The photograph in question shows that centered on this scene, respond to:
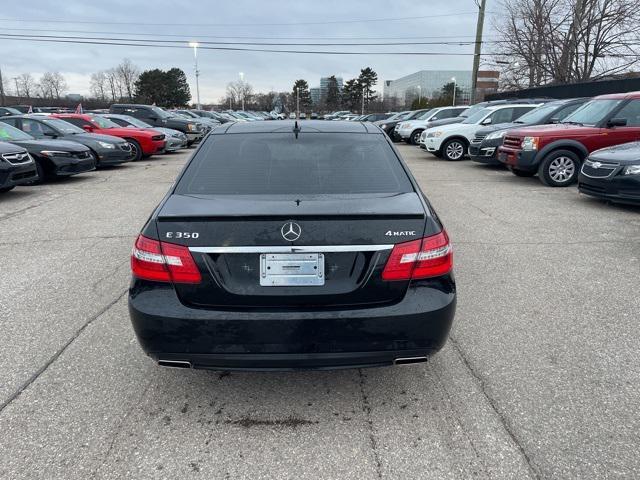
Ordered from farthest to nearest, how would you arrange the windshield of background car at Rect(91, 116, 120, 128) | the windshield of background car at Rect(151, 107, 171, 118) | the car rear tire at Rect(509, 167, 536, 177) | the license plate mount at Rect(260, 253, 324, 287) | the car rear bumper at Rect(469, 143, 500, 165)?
the windshield of background car at Rect(151, 107, 171, 118)
the windshield of background car at Rect(91, 116, 120, 128)
the car rear bumper at Rect(469, 143, 500, 165)
the car rear tire at Rect(509, 167, 536, 177)
the license plate mount at Rect(260, 253, 324, 287)

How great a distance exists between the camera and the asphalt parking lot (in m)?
2.40

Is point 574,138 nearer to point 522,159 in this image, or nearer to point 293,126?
point 522,159

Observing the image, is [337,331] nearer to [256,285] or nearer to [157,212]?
[256,285]

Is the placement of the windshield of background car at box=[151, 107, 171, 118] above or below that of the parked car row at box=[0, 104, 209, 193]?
above

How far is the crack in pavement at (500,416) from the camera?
92.9 inches

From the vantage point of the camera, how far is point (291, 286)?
8.18ft

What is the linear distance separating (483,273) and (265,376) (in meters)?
2.87

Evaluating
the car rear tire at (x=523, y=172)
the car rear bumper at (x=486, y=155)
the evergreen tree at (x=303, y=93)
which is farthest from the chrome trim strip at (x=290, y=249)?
the evergreen tree at (x=303, y=93)

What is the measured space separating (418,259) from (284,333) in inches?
31.1

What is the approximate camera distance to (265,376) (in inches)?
126

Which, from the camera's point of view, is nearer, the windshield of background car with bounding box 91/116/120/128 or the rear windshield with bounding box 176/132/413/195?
the rear windshield with bounding box 176/132/413/195

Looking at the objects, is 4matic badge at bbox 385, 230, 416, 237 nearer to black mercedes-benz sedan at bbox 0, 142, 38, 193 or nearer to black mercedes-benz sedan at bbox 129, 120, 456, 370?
black mercedes-benz sedan at bbox 129, 120, 456, 370

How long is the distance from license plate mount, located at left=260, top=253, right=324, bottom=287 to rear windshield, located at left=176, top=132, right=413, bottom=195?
0.55 metres

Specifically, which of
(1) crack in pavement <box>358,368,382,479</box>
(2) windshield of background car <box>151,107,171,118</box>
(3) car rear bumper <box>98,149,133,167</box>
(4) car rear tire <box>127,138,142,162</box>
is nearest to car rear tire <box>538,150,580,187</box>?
(1) crack in pavement <box>358,368,382,479</box>
